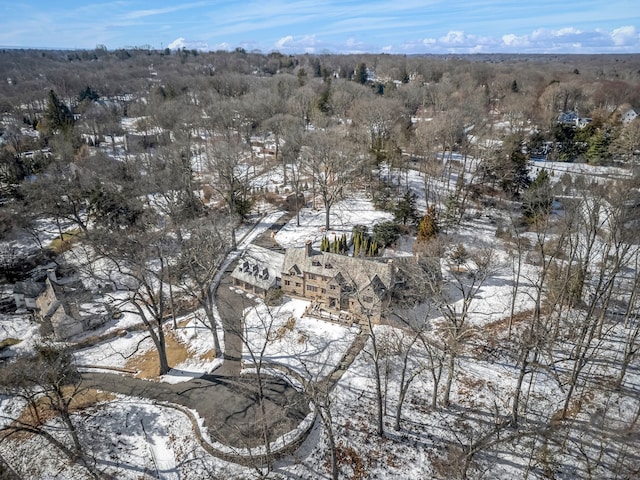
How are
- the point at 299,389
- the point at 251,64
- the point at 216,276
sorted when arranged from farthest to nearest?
1. the point at 251,64
2. the point at 216,276
3. the point at 299,389

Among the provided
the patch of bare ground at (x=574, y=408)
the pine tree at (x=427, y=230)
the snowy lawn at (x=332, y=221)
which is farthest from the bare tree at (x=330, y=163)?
the patch of bare ground at (x=574, y=408)

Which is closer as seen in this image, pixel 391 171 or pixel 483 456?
pixel 483 456

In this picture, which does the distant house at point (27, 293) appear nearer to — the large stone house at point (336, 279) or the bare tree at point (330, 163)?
the large stone house at point (336, 279)

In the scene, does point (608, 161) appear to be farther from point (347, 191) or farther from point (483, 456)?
point (483, 456)

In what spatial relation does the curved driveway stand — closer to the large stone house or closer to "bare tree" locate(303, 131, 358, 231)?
the large stone house

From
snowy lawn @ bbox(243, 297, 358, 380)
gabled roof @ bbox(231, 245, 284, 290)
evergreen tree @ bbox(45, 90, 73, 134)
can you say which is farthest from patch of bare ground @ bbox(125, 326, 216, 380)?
evergreen tree @ bbox(45, 90, 73, 134)

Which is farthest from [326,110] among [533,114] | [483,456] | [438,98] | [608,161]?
[483,456]
